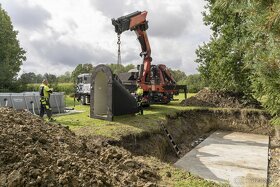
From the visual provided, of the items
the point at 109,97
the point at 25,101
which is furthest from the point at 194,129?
the point at 25,101

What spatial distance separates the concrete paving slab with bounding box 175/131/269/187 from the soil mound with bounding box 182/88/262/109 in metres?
5.17

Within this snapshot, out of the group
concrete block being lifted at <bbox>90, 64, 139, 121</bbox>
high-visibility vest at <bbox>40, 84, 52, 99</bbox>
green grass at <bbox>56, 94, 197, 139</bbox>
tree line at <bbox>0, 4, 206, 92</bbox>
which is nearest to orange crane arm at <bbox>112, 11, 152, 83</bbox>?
concrete block being lifted at <bbox>90, 64, 139, 121</bbox>

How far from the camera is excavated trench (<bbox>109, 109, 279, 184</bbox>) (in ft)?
34.9

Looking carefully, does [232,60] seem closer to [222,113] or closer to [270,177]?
[222,113]

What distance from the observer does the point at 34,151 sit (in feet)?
18.3

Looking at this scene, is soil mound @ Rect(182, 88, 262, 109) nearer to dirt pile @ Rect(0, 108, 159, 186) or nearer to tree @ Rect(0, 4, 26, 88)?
dirt pile @ Rect(0, 108, 159, 186)

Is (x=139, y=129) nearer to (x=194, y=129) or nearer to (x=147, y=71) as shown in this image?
(x=194, y=129)

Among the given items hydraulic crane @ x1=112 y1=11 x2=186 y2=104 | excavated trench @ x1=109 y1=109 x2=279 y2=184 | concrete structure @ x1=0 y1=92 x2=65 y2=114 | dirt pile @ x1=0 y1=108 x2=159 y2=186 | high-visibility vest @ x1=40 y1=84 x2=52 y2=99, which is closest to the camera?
dirt pile @ x1=0 y1=108 x2=159 y2=186

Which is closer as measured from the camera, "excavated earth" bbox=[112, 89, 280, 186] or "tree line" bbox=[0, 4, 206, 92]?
"excavated earth" bbox=[112, 89, 280, 186]

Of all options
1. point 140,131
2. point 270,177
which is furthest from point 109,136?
point 270,177

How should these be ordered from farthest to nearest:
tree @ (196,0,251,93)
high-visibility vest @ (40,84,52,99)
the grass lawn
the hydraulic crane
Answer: tree @ (196,0,251,93), the hydraulic crane, high-visibility vest @ (40,84,52,99), the grass lawn

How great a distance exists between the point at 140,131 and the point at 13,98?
8817 mm

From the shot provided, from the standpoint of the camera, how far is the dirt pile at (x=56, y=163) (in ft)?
16.0

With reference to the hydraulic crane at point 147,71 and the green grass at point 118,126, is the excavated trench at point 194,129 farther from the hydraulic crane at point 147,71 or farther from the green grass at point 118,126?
the hydraulic crane at point 147,71
